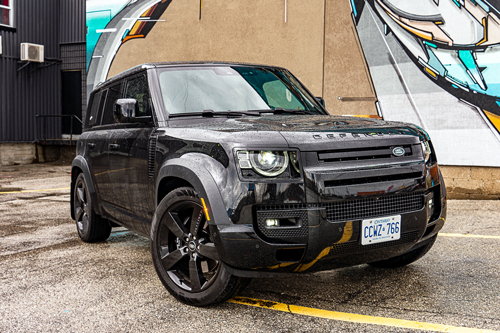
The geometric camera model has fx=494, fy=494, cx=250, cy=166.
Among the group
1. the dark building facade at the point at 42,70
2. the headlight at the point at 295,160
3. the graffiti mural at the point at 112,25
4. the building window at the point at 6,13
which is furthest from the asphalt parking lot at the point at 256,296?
the building window at the point at 6,13

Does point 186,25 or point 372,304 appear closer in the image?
point 372,304

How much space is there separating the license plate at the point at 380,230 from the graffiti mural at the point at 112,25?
11387mm

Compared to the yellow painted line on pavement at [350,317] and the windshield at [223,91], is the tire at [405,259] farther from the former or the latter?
the windshield at [223,91]

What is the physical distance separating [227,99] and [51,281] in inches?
82.3

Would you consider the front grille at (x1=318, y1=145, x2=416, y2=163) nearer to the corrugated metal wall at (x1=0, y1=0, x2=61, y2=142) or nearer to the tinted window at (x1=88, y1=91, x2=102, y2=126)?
the tinted window at (x1=88, y1=91, x2=102, y2=126)

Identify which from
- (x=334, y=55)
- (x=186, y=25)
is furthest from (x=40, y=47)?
(x=334, y=55)

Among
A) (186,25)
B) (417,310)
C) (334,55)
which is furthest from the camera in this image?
(186,25)

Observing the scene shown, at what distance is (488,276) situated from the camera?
4016 millimetres

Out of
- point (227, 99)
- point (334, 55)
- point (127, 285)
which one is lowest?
point (127, 285)

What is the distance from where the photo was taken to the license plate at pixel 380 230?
9.92ft

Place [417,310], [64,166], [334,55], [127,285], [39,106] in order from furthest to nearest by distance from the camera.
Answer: [39,106] → [64,166] → [334,55] → [127,285] → [417,310]

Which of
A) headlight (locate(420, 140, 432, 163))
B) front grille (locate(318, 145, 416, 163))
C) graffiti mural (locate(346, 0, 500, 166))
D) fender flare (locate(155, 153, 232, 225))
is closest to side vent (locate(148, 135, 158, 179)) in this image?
fender flare (locate(155, 153, 232, 225))

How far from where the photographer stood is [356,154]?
309 cm

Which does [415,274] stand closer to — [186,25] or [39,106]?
[186,25]
